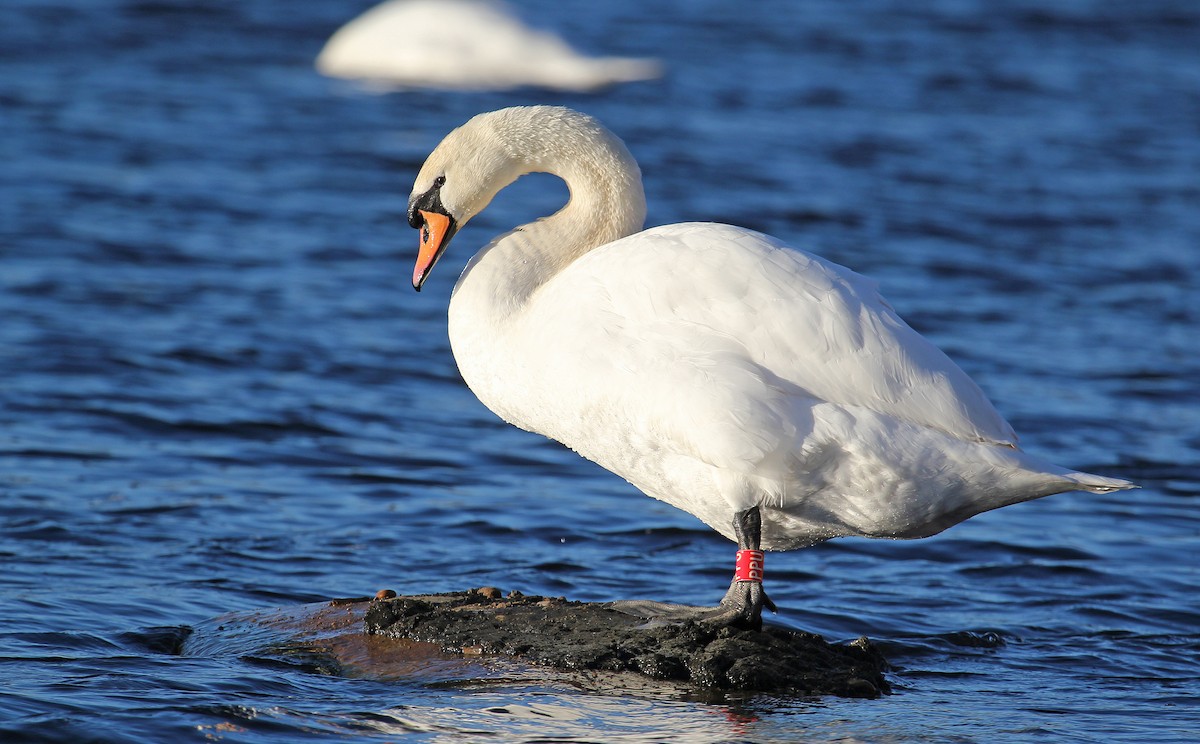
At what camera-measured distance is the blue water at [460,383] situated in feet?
18.1

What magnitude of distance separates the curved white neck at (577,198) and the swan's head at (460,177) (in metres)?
0.05

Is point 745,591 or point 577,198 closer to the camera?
point 745,591

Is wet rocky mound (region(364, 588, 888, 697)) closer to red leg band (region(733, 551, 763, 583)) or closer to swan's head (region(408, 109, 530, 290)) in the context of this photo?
red leg band (region(733, 551, 763, 583))

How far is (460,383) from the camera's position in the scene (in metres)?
10.2

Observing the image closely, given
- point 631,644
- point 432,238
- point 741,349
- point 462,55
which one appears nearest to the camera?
point 741,349

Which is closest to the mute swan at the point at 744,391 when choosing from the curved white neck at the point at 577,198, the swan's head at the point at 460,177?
the curved white neck at the point at 577,198

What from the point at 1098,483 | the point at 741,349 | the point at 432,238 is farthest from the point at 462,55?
the point at 1098,483

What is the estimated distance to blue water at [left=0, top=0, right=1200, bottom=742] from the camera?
551 centimetres

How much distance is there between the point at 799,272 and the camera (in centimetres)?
558

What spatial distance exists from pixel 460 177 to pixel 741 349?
1.37m

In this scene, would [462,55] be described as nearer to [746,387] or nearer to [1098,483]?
[746,387]

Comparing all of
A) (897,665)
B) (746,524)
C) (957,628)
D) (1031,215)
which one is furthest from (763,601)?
(1031,215)

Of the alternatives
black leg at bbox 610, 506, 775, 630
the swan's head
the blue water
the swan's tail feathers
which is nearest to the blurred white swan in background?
the blue water

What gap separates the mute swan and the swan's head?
0.44 meters
